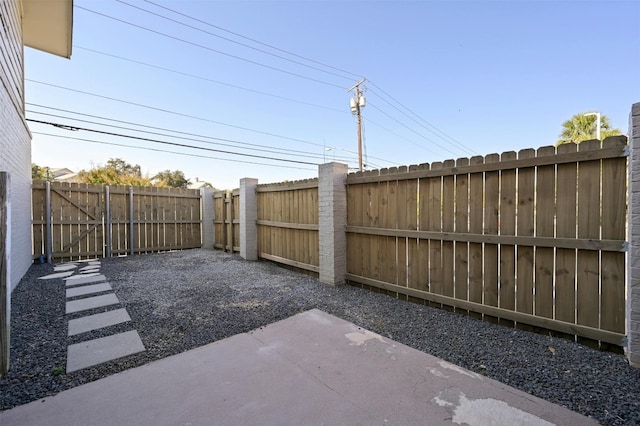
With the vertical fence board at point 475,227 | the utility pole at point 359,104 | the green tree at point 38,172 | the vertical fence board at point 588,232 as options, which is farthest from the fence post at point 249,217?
the green tree at point 38,172

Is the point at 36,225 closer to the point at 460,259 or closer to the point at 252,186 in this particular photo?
the point at 252,186

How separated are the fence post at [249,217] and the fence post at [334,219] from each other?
2.85 meters

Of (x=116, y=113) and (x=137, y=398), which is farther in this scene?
(x=116, y=113)

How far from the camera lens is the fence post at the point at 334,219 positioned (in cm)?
456

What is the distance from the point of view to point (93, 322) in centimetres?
304

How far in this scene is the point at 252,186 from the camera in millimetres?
7012

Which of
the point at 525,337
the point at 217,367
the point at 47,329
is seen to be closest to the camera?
the point at 217,367

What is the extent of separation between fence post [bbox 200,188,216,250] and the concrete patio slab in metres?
7.54

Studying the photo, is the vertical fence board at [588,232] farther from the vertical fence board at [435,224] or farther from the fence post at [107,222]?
the fence post at [107,222]

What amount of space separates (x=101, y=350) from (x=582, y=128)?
16.0 meters

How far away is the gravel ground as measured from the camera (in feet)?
5.98

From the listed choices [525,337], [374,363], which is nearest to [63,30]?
[374,363]

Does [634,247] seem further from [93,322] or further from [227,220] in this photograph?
[227,220]

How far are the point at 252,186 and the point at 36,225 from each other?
5.31 m
